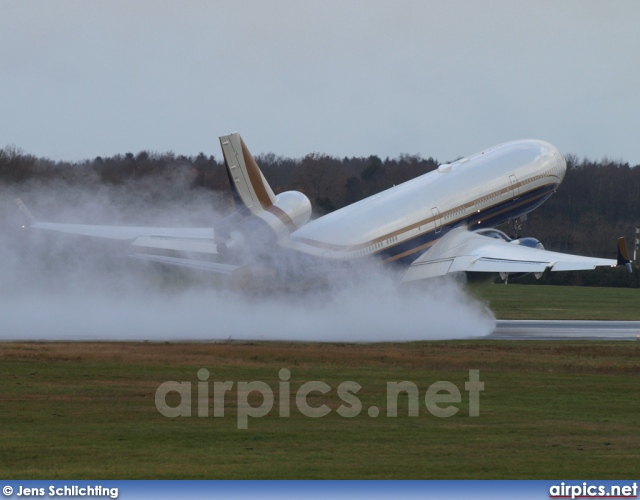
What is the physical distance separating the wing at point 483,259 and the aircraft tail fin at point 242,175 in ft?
37.7

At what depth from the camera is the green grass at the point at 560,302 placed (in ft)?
205

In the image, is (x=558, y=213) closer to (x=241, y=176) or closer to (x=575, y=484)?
(x=241, y=176)

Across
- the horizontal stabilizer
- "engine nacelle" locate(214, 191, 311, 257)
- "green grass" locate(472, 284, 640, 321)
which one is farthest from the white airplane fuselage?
"green grass" locate(472, 284, 640, 321)

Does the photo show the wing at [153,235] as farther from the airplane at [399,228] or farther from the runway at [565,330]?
the runway at [565,330]

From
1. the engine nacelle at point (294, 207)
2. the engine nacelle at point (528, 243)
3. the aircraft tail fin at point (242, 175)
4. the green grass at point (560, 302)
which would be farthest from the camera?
the green grass at point (560, 302)

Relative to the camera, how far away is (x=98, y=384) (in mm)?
29938

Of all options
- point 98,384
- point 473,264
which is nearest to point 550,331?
point 473,264

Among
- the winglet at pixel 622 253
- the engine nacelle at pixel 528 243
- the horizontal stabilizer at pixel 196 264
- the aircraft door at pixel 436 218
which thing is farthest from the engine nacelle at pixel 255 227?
the engine nacelle at pixel 528 243

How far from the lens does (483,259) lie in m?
52.2

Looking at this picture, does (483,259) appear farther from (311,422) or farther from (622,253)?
(311,422)

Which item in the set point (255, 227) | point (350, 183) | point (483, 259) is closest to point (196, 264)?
point (255, 227)

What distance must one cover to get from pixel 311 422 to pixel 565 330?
29.0 metres

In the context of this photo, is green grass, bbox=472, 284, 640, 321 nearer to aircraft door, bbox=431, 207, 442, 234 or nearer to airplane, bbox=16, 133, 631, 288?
airplane, bbox=16, 133, 631, 288

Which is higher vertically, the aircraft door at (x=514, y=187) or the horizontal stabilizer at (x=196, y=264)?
the aircraft door at (x=514, y=187)
